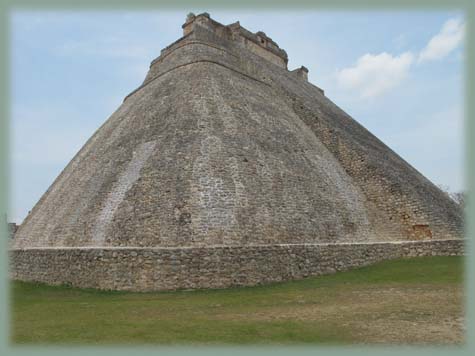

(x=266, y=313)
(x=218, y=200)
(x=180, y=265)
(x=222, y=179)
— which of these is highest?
(x=222, y=179)

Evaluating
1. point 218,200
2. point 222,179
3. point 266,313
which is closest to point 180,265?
point 218,200

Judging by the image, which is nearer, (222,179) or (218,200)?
(218,200)

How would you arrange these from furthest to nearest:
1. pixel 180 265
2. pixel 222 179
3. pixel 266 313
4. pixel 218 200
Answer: pixel 222 179 → pixel 218 200 → pixel 180 265 → pixel 266 313

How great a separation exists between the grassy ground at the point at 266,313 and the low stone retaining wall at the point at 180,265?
0.30 m

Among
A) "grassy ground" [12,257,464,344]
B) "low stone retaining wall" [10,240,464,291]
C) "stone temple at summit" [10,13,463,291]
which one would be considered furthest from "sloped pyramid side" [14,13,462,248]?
"grassy ground" [12,257,464,344]

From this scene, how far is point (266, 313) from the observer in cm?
745

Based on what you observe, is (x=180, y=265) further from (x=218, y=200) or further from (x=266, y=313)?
(x=266, y=313)

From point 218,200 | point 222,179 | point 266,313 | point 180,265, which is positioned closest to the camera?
point 266,313

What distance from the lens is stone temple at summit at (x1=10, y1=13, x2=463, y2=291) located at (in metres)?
10.7

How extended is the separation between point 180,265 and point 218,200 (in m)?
2.43

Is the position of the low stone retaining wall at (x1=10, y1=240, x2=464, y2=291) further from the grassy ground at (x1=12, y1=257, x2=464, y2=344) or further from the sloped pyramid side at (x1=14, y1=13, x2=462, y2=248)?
the sloped pyramid side at (x1=14, y1=13, x2=462, y2=248)

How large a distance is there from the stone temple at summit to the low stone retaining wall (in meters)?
0.03

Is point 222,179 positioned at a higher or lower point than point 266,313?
higher

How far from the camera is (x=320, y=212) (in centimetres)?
1355
